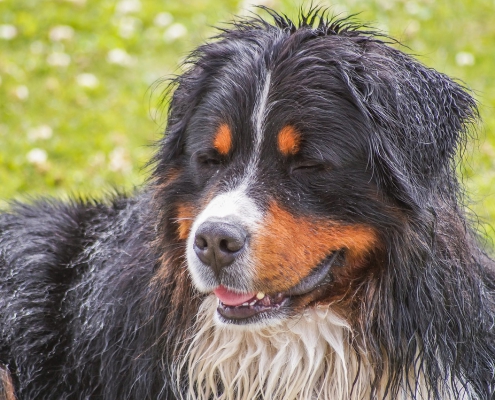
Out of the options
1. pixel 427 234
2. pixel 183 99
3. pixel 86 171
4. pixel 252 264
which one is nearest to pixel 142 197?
pixel 183 99

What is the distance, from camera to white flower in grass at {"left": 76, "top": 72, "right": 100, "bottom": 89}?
25.6ft

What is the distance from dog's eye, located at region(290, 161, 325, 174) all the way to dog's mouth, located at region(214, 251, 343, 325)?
0.32 metres

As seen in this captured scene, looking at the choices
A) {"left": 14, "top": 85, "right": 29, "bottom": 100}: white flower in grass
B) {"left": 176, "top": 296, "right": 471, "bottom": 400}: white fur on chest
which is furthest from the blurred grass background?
{"left": 176, "top": 296, "right": 471, "bottom": 400}: white fur on chest

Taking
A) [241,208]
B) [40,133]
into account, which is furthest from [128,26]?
[241,208]

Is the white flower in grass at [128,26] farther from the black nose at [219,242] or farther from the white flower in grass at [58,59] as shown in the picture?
the black nose at [219,242]

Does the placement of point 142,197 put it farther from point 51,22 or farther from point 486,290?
point 51,22

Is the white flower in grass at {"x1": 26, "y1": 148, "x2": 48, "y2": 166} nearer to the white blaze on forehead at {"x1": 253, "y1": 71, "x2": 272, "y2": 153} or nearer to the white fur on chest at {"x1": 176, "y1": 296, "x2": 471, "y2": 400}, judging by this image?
the white fur on chest at {"x1": 176, "y1": 296, "x2": 471, "y2": 400}

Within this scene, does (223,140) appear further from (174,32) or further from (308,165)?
(174,32)

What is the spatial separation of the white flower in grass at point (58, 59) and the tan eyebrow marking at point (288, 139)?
5.51 metres

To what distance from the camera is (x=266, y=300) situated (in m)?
3.18

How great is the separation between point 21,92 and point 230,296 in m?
5.07

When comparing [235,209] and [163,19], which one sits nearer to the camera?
[235,209]

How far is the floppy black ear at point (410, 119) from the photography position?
307cm

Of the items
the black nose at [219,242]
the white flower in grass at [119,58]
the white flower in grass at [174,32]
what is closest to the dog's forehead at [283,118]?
the black nose at [219,242]
